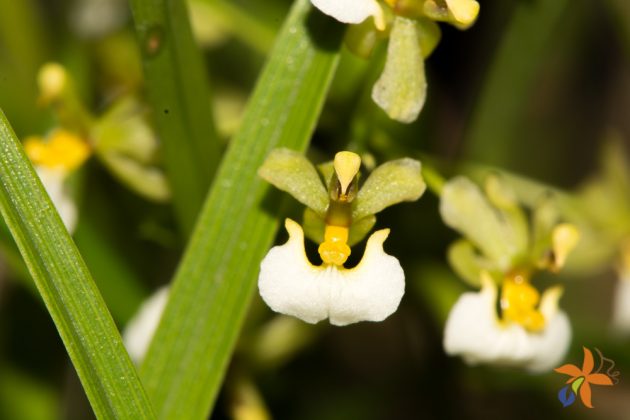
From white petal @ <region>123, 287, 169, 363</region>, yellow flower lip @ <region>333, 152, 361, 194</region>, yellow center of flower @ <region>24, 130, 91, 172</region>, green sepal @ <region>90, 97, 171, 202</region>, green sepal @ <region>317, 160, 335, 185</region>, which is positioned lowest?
white petal @ <region>123, 287, 169, 363</region>

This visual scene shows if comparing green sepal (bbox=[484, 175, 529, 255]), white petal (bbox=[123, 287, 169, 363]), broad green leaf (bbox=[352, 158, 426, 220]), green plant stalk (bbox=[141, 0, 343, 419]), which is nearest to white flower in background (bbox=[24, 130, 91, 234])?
white petal (bbox=[123, 287, 169, 363])

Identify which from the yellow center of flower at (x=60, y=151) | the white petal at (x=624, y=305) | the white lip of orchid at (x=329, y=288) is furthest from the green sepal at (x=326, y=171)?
the white petal at (x=624, y=305)

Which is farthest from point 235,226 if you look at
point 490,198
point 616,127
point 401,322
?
point 616,127

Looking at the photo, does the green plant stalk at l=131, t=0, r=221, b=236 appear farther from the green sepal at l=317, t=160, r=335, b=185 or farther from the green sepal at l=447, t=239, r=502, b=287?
the green sepal at l=447, t=239, r=502, b=287

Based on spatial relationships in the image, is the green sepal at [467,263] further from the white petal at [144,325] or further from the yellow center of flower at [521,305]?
the white petal at [144,325]

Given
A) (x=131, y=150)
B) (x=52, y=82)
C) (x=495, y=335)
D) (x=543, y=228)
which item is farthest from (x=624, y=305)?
(x=52, y=82)
